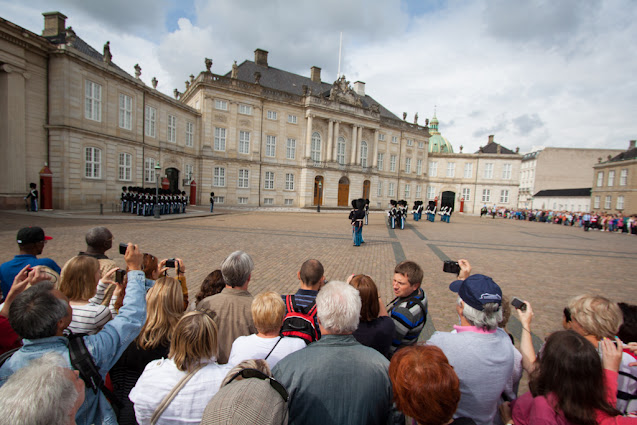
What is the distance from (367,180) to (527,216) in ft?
73.0

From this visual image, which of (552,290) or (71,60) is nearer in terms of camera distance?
(552,290)

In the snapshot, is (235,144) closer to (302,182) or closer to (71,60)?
(302,182)

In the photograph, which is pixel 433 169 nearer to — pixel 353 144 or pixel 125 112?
pixel 353 144

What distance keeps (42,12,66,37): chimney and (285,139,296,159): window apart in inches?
883

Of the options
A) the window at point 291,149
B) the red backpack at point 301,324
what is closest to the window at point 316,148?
the window at point 291,149

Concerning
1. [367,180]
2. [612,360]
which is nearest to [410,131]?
[367,180]

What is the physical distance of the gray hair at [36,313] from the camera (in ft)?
6.16

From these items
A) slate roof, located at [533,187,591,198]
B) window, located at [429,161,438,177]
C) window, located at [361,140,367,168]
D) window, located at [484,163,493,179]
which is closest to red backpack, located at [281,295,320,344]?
window, located at [361,140,367,168]

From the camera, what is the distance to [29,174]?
762 inches

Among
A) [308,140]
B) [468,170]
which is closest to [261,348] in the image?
[308,140]

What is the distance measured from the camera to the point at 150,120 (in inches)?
1070

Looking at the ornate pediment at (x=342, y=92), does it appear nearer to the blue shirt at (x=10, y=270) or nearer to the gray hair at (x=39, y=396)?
the blue shirt at (x=10, y=270)

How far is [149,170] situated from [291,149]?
55.7 ft

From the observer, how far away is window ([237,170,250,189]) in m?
35.8
